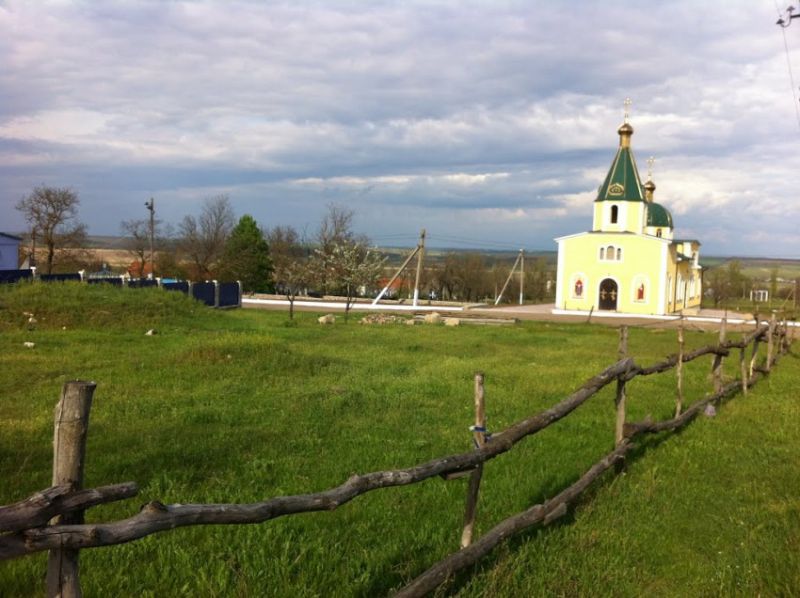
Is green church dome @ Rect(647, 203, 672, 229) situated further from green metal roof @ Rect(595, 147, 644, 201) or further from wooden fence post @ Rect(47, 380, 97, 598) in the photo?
wooden fence post @ Rect(47, 380, 97, 598)

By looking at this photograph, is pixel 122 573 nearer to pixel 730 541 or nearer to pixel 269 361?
pixel 730 541

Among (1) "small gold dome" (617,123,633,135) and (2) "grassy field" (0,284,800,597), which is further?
(1) "small gold dome" (617,123,633,135)

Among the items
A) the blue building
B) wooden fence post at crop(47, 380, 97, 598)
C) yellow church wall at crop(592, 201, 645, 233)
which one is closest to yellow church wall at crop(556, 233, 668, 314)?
yellow church wall at crop(592, 201, 645, 233)

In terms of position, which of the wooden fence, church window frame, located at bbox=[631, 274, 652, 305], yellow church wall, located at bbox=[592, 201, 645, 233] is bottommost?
the wooden fence

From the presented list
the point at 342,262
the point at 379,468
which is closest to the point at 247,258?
the point at 342,262

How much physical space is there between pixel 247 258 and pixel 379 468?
46171 mm

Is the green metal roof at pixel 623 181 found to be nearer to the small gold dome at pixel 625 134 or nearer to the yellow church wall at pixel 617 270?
the small gold dome at pixel 625 134

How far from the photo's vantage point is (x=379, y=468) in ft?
21.8

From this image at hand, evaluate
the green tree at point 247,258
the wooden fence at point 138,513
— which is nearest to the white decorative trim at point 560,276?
the green tree at point 247,258

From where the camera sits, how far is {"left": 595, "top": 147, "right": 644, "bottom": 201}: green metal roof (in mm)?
42000

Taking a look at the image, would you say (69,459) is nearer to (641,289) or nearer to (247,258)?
(641,289)

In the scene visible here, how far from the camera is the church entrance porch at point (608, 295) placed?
138ft

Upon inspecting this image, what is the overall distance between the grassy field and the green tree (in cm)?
3670

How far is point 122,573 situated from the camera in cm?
427
